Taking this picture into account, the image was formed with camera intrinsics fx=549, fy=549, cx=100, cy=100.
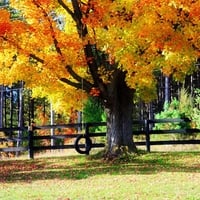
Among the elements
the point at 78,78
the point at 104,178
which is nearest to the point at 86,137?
the point at 78,78

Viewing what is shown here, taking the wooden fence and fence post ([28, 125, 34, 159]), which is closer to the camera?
the wooden fence

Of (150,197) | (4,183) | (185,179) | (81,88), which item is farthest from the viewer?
(81,88)

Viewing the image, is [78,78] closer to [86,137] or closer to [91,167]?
[91,167]

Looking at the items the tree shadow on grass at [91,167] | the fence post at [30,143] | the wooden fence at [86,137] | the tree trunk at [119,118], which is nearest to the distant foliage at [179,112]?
the wooden fence at [86,137]

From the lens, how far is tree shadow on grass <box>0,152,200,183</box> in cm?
1600

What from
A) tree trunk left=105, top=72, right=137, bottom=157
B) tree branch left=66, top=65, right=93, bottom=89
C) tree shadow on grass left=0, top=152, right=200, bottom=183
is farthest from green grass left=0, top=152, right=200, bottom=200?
tree branch left=66, top=65, right=93, bottom=89

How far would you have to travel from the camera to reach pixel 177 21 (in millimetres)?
15273

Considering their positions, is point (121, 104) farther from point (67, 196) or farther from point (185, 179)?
point (67, 196)

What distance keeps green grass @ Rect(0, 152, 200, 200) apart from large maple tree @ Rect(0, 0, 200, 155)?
5.92 ft

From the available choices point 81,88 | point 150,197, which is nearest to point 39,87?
point 81,88

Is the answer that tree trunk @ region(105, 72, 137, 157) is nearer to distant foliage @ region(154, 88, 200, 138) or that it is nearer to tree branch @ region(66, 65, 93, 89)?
tree branch @ region(66, 65, 93, 89)

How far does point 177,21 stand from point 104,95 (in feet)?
16.2

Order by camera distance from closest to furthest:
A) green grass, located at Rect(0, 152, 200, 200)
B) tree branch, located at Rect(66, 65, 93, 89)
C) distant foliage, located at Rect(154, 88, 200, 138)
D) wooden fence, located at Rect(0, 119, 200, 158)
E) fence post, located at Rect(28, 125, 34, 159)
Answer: green grass, located at Rect(0, 152, 200, 200) < tree branch, located at Rect(66, 65, 93, 89) < wooden fence, located at Rect(0, 119, 200, 158) < fence post, located at Rect(28, 125, 34, 159) < distant foliage, located at Rect(154, 88, 200, 138)

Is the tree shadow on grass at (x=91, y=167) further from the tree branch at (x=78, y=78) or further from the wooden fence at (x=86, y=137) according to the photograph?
the tree branch at (x=78, y=78)
